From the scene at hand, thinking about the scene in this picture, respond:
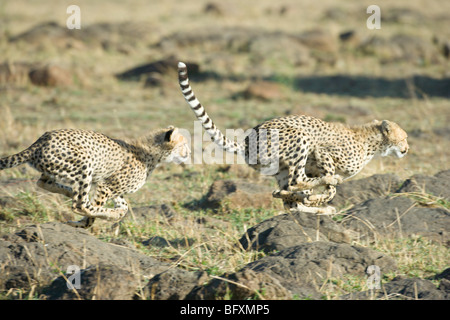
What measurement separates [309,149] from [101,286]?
2594 millimetres

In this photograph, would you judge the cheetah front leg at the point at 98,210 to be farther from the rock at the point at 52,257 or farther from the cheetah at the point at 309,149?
the cheetah at the point at 309,149

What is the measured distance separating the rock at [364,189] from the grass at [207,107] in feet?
1.45

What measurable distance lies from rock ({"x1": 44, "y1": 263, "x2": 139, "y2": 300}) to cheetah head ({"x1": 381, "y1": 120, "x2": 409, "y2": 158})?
307cm

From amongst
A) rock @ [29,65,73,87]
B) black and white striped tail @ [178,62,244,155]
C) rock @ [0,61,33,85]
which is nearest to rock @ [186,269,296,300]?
black and white striped tail @ [178,62,244,155]

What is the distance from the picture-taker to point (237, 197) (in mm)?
7004

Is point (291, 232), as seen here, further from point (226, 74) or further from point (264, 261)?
point (226, 74)

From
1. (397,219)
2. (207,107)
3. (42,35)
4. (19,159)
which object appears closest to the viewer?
(19,159)

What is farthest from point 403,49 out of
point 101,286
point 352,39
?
point 101,286

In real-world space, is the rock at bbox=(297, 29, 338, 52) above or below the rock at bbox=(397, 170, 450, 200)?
above

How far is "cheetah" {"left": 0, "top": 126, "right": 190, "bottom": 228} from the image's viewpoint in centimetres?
555

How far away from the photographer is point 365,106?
42.5ft

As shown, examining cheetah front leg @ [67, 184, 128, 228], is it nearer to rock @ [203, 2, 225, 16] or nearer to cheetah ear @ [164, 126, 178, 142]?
cheetah ear @ [164, 126, 178, 142]

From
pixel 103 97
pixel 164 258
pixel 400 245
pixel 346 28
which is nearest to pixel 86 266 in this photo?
pixel 164 258
